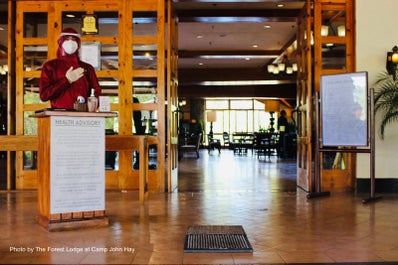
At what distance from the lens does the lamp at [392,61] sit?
6.03 meters

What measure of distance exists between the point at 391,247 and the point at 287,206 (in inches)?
74.5

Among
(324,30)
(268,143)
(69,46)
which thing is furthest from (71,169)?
(268,143)

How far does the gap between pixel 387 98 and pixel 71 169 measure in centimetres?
411

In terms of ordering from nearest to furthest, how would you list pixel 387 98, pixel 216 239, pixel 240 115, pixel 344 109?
1. pixel 216 239
2. pixel 344 109
3. pixel 387 98
4. pixel 240 115

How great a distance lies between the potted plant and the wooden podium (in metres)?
3.65

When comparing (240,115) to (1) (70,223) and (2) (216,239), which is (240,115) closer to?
(1) (70,223)

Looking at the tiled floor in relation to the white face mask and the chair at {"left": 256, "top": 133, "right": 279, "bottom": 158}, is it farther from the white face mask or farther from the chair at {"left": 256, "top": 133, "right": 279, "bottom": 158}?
the chair at {"left": 256, "top": 133, "right": 279, "bottom": 158}

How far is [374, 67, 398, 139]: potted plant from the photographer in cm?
590

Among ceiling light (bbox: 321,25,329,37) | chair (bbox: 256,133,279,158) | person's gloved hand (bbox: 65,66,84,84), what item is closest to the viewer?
person's gloved hand (bbox: 65,66,84,84)

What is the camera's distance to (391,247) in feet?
10.7

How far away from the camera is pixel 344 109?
5852 millimetres
